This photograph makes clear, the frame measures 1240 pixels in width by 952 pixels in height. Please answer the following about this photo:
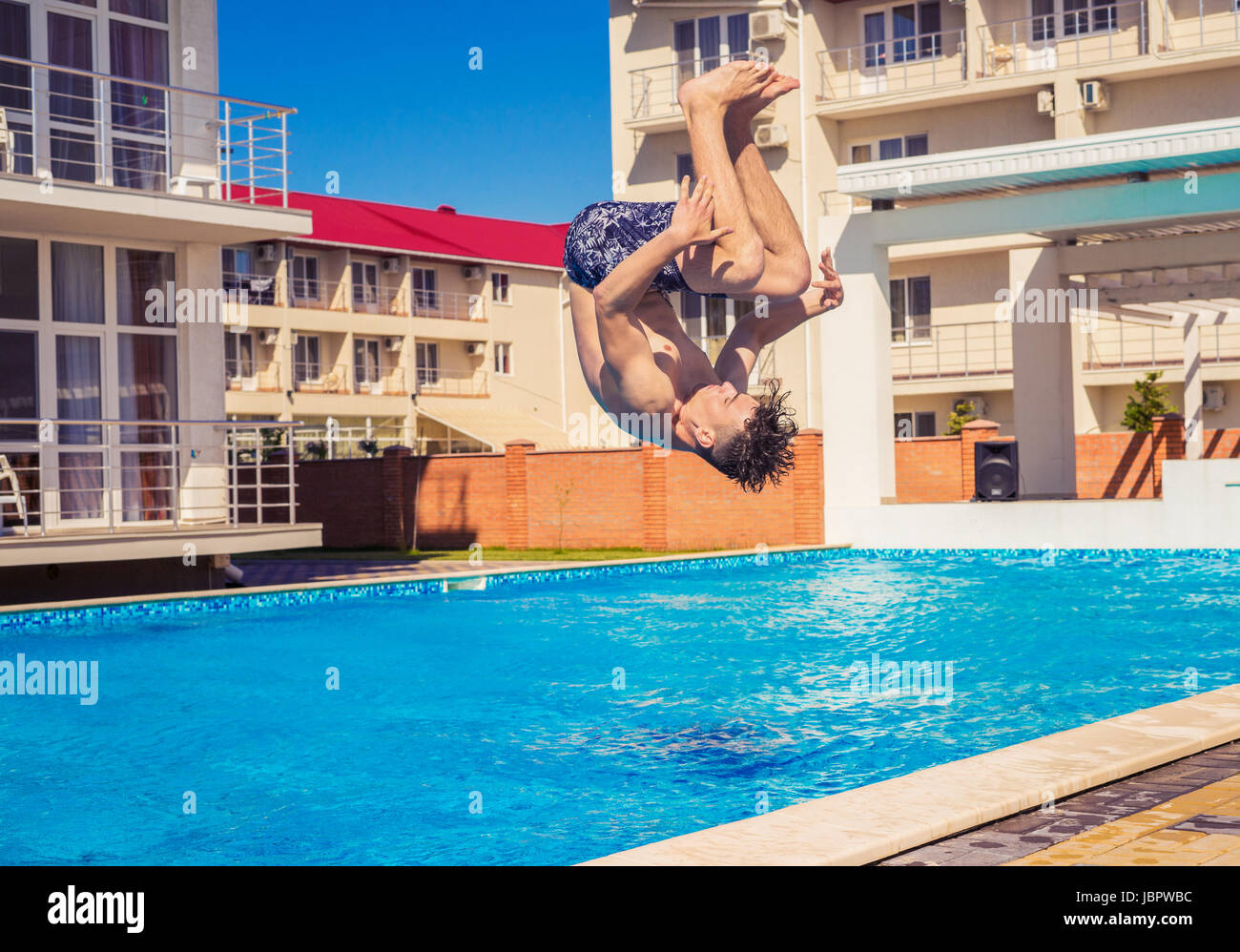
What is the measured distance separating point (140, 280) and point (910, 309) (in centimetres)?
1974

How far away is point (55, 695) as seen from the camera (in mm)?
10359

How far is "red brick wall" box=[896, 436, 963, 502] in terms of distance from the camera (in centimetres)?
2281

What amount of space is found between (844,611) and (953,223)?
7760mm

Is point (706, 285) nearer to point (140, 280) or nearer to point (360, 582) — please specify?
point (360, 582)

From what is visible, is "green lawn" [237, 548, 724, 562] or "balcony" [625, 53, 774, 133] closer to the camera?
"green lawn" [237, 548, 724, 562]

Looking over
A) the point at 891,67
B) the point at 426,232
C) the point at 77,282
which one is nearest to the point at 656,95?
the point at 891,67

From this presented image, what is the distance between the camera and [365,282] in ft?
131

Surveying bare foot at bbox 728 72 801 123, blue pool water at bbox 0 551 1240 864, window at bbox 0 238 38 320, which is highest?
window at bbox 0 238 38 320

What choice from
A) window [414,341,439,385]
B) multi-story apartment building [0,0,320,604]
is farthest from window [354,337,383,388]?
multi-story apartment building [0,0,320,604]

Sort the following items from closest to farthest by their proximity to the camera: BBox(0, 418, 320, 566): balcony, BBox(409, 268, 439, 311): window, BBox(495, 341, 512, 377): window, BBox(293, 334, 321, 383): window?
1. BBox(0, 418, 320, 566): balcony
2. BBox(293, 334, 321, 383): window
3. BBox(409, 268, 439, 311): window
4. BBox(495, 341, 512, 377): window

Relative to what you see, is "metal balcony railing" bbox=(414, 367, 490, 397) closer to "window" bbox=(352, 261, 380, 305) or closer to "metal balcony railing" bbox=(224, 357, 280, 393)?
"window" bbox=(352, 261, 380, 305)

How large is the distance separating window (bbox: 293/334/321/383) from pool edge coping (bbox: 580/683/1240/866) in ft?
112

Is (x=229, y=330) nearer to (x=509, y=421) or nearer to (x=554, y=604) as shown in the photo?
(x=509, y=421)

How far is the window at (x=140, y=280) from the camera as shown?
15.9 metres
